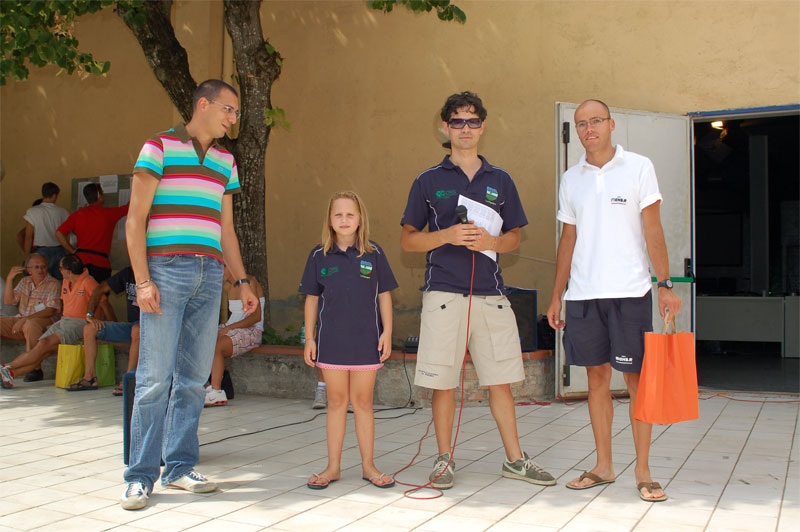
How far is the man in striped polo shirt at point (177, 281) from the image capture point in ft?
11.5

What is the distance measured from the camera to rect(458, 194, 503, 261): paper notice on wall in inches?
151

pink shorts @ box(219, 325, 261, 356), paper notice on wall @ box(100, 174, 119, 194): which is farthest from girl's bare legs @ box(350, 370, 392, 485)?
paper notice on wall @ box(100, 174, 119, 194)

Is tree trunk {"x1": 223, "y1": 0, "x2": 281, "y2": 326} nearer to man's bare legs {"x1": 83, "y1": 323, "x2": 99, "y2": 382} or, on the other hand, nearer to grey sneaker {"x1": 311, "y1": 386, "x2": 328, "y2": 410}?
grey sneaker {"x1": 311, "y1": 386, "x2": 328, "y2": 410}

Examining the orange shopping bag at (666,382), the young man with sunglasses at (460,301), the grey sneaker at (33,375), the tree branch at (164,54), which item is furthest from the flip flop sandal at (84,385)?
the orange shopping bag at (666,382)

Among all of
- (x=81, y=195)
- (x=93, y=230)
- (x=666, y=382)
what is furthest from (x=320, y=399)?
(x=81, y=195)

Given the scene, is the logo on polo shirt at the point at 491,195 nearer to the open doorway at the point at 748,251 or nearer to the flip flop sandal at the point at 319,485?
the flip flop sandal at the point at 319,485

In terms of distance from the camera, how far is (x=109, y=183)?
10.0 meters

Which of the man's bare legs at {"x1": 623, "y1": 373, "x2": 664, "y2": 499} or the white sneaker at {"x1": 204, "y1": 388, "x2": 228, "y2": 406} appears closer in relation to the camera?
the man's bare legs at {"x1": 623, "y1": 373, "x2": 664, "y2": 499}

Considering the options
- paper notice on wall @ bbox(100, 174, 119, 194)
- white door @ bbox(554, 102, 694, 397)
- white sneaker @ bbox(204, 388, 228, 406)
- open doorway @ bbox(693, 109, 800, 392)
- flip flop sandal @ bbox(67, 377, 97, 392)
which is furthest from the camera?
paper notice on wall @ bbox(100, 174, 119, 194)

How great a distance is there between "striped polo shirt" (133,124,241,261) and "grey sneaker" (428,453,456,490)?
161 centimetres

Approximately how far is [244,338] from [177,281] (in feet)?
11.0

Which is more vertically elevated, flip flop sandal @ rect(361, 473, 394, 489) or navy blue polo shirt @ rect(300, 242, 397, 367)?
navy blue polo shirt @ rect(300, 242, 397, 367)

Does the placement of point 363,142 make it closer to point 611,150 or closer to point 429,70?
point 429,70

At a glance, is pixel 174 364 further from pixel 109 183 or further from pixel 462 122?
pixel 109 183
